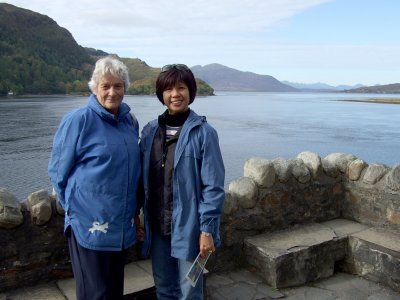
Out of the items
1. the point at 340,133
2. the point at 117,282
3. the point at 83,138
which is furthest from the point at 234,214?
the point at 340,133

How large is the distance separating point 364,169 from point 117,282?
10.7 feet

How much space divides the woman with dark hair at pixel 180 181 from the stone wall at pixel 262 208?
104 cm

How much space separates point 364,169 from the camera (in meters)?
4.76

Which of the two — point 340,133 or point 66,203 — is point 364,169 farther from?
point 340,133

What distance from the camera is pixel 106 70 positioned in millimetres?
2410

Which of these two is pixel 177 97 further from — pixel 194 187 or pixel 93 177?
pixel 93 177

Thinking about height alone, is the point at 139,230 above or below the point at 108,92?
below

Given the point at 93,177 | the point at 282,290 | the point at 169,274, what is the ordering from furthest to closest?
1. the point at 282,290
2. the point at 169,274
3. the point at 93,177

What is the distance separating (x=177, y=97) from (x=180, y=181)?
0.48 m

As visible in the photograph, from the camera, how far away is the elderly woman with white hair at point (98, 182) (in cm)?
231

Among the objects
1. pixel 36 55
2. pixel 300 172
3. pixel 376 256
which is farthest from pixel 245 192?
pixel 36 55

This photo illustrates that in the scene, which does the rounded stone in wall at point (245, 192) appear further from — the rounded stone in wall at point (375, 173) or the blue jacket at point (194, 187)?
the blue jacket at point (194, 187)

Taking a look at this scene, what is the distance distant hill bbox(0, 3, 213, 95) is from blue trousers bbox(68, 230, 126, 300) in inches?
2607

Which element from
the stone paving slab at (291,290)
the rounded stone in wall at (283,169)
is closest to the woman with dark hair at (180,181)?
the stone paving slab at (291,290)
